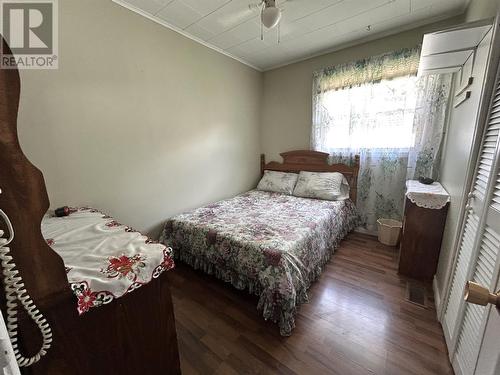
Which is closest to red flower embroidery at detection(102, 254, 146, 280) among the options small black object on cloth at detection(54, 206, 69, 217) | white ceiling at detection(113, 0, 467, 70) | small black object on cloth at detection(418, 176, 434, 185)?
small black object on cloth at detection(54, 206, 69, 217)

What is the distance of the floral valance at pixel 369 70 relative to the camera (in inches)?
92.7

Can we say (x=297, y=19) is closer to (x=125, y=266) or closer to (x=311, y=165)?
(x=311, y=165)

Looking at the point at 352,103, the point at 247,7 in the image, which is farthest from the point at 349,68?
the point at 247,7

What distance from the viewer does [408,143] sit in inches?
97.6

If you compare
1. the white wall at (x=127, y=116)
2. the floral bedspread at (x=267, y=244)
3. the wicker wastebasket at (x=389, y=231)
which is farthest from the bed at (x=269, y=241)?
the white wall at (x=127, y=116)

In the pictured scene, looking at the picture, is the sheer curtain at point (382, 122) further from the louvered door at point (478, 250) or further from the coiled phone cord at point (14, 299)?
the coiled phone cord at point (14, 299)

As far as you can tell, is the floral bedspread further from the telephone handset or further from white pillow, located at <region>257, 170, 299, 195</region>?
the telephone handset

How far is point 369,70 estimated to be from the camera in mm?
2596

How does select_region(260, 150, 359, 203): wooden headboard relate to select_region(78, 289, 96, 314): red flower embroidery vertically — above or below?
above

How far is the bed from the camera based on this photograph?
1467 mm

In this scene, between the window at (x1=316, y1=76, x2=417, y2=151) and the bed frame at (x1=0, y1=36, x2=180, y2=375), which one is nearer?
the bed frame at (x1=0, y1=36, x2=180, y2=375)

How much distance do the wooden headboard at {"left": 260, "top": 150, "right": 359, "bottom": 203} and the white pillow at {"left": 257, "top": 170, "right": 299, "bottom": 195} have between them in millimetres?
142

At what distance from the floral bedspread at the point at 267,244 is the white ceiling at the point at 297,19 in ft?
6.37

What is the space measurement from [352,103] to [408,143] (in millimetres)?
817
